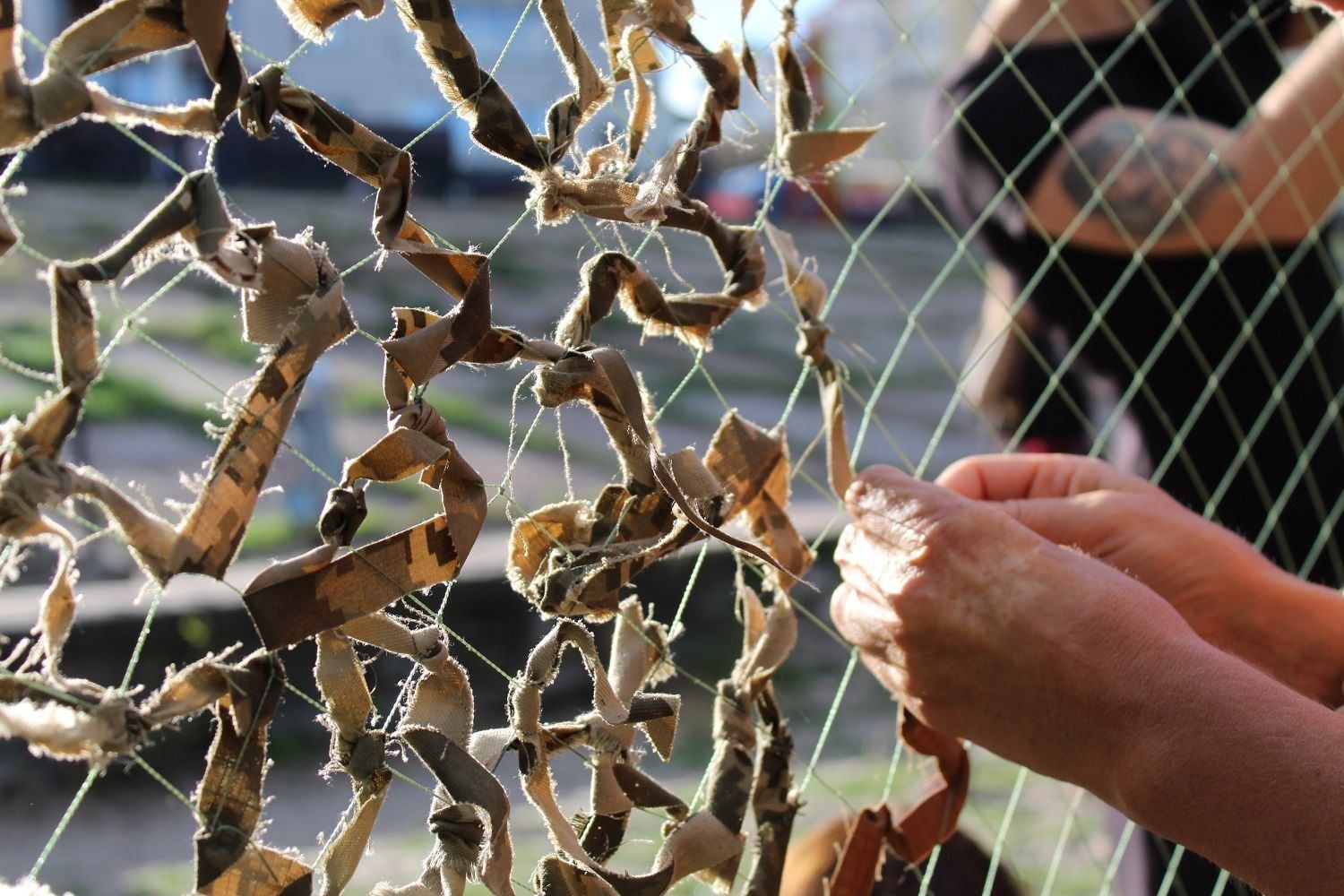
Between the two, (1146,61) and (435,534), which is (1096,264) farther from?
(435,534)

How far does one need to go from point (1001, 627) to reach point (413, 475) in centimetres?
31

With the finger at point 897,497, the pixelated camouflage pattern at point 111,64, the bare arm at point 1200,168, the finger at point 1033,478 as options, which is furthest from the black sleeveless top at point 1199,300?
the pixelated camouflage pattern at point 111,64

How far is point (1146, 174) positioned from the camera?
1258 mm

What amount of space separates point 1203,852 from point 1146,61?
101cm

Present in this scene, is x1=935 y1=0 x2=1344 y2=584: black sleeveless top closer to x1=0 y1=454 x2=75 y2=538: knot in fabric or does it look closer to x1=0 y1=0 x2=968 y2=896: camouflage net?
x1=0 y1=0 x2=968 y2=896: camouflage net

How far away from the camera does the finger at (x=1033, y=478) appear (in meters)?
0.83

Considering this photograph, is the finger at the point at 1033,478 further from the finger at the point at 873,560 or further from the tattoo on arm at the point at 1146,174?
the tattoo on arm at the point at 1146,174

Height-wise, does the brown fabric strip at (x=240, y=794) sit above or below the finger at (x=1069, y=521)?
below

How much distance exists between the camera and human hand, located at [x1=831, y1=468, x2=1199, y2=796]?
0.61 meters

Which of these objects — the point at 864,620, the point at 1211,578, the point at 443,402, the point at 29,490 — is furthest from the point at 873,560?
the point at 443,402

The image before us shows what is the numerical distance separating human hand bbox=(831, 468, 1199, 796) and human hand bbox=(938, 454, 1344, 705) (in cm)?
13

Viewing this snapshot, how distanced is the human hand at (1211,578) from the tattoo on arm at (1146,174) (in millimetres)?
522

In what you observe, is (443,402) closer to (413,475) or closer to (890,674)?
(890,674)

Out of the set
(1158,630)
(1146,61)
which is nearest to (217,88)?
(1158,630)
